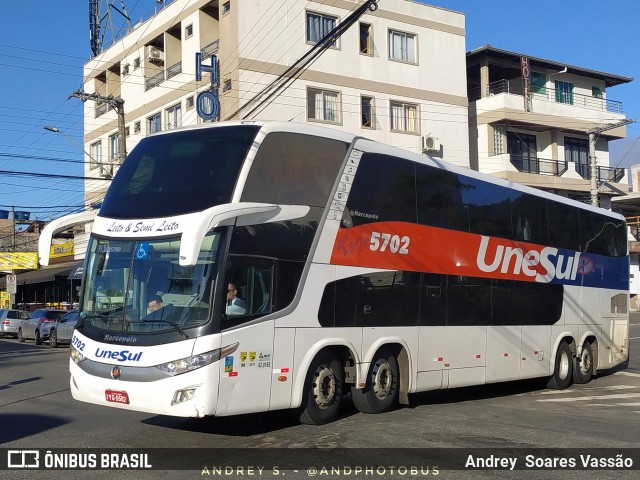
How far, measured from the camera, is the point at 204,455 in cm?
891

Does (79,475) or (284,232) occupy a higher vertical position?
(284,232)

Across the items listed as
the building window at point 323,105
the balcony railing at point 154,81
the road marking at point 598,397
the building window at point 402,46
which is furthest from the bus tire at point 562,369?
the balcony railing at point 154,81

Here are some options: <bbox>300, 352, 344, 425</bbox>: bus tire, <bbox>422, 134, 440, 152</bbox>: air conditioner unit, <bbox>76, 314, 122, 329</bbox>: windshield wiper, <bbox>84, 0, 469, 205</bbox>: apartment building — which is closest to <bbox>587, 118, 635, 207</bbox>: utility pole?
<bbox>84, 0, 469, 205</bbox>: apartment building

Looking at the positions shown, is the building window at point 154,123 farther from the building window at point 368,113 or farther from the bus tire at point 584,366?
the bus tire at point 584,366

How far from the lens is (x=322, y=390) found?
36.0 feet

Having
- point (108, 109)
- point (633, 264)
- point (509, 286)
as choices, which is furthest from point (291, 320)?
point (633, 264)

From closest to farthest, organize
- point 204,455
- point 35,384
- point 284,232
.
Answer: point 204,455
point 284,232
point 35,384

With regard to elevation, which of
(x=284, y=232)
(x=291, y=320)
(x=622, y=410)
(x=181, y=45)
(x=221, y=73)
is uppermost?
(x=181, y=45)

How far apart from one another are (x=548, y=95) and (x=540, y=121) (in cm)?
320

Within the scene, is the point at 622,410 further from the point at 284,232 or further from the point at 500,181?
the point at 284,232

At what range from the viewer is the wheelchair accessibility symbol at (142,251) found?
9781 mm

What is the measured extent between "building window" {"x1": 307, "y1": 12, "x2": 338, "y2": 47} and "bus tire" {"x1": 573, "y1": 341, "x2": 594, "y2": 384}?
64.6ft

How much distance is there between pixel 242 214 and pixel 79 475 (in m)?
3.61

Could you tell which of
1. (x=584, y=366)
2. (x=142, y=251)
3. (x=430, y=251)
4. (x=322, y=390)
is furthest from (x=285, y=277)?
(x=584, y=366)
